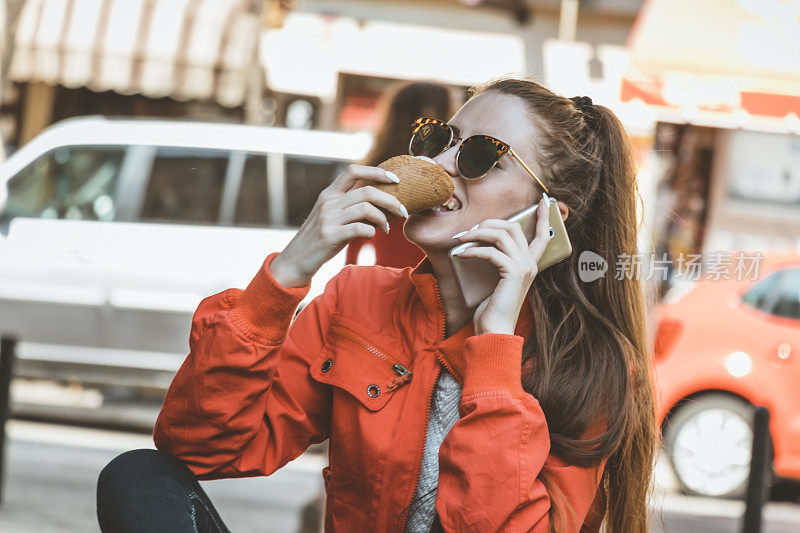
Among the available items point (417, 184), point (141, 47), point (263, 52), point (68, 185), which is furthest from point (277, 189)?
point (417, 184)

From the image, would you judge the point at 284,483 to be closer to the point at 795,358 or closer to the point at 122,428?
the point at 122,428

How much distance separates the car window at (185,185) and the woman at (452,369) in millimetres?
4244

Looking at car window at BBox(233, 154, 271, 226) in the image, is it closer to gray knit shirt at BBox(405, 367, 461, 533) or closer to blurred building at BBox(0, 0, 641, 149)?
blurred building at BBox(0, 0, 641, 149)

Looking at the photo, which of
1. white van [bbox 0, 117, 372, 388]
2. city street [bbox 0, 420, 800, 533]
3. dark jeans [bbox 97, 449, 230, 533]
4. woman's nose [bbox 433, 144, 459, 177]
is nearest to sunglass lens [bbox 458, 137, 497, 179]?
woman's nose [bbox 433, 144, 459, 177]

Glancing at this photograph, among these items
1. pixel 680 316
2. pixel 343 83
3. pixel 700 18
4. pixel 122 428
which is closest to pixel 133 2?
pixel 343 83

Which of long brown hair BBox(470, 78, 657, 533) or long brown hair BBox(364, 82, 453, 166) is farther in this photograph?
long brown hair BBox(364, 82, 453, 166)

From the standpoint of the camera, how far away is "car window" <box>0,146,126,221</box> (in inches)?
230

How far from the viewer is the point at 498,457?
5.67 ft

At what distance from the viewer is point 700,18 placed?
9133 millimetres

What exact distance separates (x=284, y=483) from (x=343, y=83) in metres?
5.69

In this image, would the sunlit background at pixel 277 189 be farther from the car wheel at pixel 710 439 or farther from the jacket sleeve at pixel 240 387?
the jacket sleeve at pixel 240 387

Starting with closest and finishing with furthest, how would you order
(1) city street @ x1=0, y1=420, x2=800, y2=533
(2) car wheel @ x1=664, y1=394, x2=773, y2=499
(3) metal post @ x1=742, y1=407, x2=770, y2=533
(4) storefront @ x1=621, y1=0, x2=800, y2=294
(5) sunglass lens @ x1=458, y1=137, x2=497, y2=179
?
(5) sunglass lens @ x1=458, y1=137, x2=497, y2=179
(3) metal post @ x1=742, y1=407, x2=770, y2=533
(1) city street @ x1=0, y1=420, x2=800, y2=533
(2) car wheel @ x1=664, y1=394, x2=773, y2=499
(4) storefront @ x1=621, y1=0, x2=800, y2=294

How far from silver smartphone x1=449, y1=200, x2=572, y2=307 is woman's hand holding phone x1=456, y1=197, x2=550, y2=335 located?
87mm

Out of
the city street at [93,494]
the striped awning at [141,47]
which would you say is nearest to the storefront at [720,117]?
the city street at [93,494]
